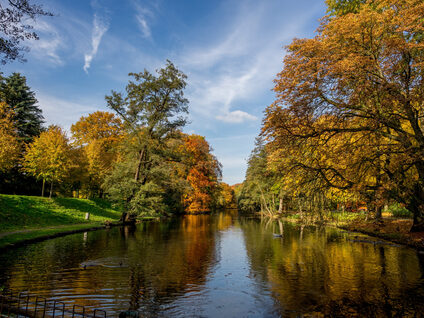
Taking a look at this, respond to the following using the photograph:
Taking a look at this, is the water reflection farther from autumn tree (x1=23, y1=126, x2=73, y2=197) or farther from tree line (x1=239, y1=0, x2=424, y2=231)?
autumn tree (x1=23, y1=126, x2=73, y2=197)

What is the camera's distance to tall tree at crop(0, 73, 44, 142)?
1464 inches

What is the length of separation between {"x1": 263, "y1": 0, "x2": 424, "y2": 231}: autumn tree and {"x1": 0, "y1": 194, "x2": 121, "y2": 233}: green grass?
66.7 feet

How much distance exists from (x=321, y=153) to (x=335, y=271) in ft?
18.3

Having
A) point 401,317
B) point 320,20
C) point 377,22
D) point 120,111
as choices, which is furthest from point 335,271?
point 120,111

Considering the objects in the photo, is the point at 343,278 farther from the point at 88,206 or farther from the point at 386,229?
the point at 88,206

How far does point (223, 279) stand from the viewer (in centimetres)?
1061

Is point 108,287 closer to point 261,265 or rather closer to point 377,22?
point 261,265

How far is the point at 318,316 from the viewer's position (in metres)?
7.05

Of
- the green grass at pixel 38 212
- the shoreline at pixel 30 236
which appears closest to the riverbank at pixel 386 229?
the shoreline at pixel 30 236

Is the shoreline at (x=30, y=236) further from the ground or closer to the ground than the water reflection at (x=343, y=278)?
further from the ground

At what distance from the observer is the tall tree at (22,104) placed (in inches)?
1464

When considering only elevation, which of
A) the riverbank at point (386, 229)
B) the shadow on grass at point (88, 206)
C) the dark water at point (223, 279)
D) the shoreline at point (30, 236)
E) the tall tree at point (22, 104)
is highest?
the tall tree at point (22, 104)

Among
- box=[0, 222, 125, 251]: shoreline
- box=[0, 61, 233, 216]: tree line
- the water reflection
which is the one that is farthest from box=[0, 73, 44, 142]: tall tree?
the water reflection

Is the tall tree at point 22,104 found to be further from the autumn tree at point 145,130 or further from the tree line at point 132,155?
the autumn tree at point 145,130
